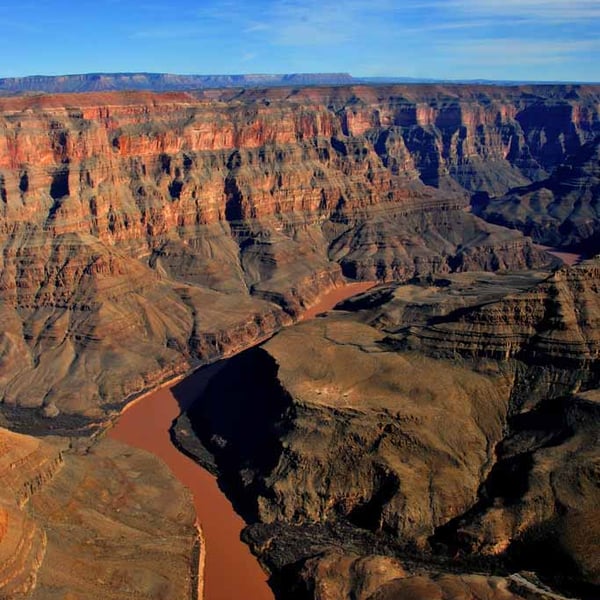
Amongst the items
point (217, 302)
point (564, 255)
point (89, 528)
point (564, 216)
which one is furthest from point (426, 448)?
point (564, 216)

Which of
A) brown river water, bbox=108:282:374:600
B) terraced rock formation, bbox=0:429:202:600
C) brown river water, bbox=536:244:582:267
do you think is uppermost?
brown river water, bbox=536:244:582:267

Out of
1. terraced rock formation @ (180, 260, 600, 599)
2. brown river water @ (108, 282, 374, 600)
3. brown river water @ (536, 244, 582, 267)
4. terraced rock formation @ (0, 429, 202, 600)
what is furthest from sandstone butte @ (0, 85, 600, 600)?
brown river water @ (536, 244, 582, 267)

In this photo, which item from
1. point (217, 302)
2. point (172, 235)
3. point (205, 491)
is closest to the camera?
point (205, 491)

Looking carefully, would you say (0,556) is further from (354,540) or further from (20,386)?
(20,386)

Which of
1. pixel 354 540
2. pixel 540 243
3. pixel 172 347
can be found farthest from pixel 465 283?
pixel 540 243

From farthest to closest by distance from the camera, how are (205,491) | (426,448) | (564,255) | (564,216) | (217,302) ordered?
(564,216) < (564,255) < (217,302) < (205,491) < (426,448)

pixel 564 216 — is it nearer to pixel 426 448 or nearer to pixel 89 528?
pixel 426 448

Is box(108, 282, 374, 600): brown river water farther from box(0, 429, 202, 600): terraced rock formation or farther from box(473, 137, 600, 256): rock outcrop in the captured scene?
box(473, 137, 600, 256): rock outcrop
